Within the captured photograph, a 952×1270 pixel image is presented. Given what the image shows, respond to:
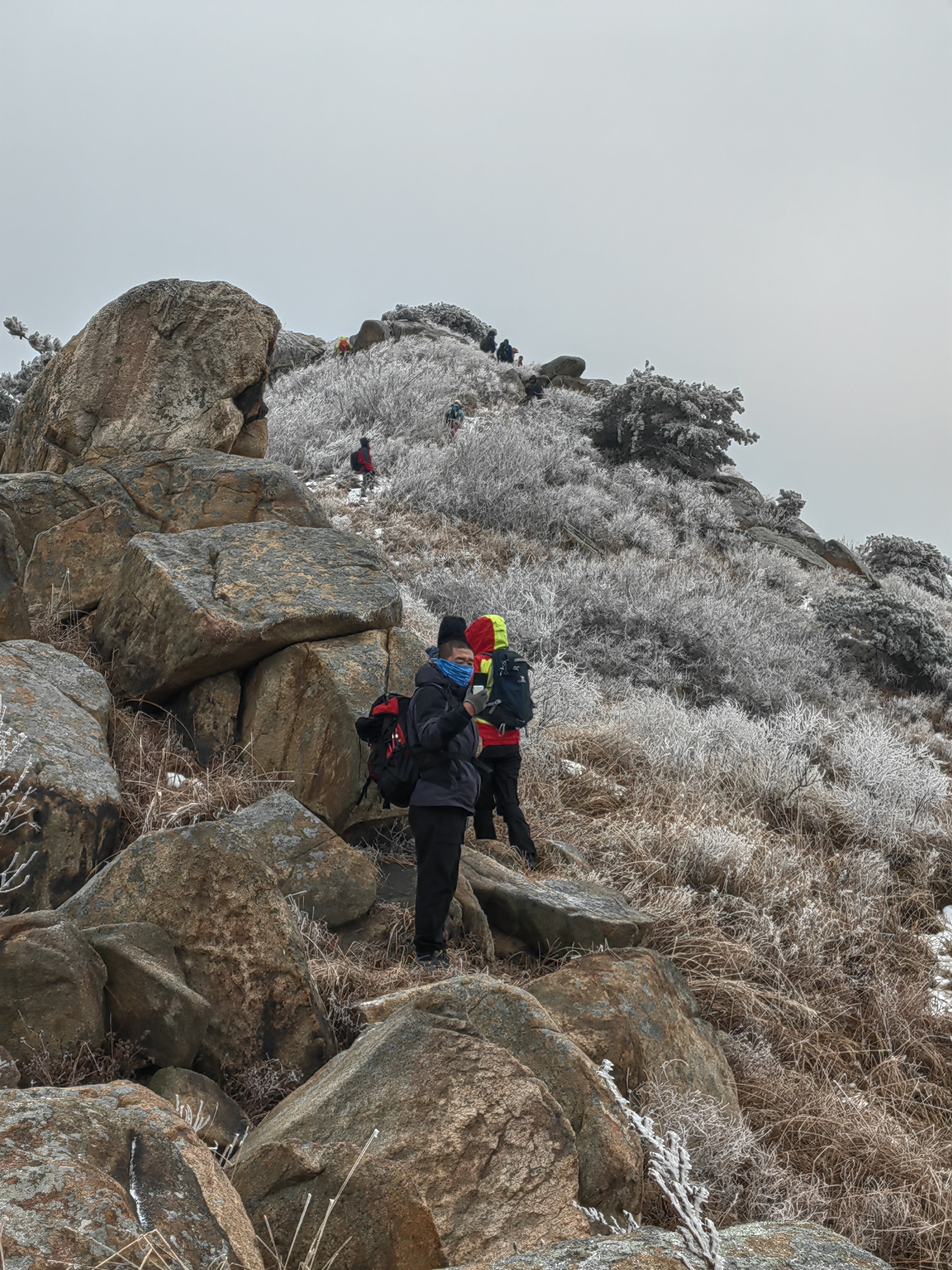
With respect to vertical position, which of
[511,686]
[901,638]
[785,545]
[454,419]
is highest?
[454,419]

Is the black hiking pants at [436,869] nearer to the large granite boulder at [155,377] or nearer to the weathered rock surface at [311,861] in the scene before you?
the weathered rock surface at [311,861]

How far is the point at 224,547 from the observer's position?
19.1ft

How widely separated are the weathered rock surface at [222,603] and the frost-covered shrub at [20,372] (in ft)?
48.8

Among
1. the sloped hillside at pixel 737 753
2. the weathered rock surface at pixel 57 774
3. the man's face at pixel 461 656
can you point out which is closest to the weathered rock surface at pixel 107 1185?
the sloped hillside at pixel 737 753

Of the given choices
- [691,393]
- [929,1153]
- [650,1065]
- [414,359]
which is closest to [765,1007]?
[929,1153]

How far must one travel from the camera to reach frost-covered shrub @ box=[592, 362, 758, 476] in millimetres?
20469

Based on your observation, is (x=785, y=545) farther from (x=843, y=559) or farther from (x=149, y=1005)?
(x=149, y=1005)

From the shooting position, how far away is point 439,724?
409cm

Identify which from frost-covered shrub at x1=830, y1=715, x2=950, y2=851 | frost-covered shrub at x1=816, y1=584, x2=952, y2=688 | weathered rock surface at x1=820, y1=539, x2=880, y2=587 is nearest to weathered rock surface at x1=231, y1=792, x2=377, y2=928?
frost-covered shrub at x1=830, y1=715, x2=950, y2=851

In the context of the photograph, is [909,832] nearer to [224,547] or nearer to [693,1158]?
[693,1158]

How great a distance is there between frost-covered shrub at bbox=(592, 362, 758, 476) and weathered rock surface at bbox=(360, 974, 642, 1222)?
61.5 feet

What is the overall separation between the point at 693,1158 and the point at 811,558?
17.0 metres

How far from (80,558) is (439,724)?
11.3 ft

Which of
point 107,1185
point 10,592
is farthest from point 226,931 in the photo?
point 10,592
